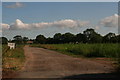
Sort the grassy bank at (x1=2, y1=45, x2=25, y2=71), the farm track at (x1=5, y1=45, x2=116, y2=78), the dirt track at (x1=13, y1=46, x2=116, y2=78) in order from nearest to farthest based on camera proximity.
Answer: the farm track at (x1=5, y1=45, x2=116, y2=78) < the dirt track at (x1=13, y1=46, x2=116, y2=78) < the grassy bank at (x1=2, y1=45, x2=25, y2=71)

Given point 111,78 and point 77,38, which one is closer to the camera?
point 111,78

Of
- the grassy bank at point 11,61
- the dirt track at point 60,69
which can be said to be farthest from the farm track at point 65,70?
the grassy bank at point 11,61

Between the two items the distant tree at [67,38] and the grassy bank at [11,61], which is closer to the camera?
the grassy bank at [11,61]

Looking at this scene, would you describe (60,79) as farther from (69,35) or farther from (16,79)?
(69,35)

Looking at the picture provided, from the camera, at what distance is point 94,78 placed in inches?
411

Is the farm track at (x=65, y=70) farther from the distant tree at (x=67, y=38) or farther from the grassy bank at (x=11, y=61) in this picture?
the distant tree at (x=67, y=38)

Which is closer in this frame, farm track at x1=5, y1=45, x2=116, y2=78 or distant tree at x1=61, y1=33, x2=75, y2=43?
farm track at x1=5, y1=45, x2=116, y2=78

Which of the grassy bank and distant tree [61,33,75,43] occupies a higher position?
distant tree [61,33,75,43]

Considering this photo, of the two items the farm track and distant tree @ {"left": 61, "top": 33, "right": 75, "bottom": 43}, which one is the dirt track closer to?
the farm track

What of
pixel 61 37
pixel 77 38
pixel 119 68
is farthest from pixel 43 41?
pixel 119 68

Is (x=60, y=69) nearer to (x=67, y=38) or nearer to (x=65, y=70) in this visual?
(x=65, y=70)

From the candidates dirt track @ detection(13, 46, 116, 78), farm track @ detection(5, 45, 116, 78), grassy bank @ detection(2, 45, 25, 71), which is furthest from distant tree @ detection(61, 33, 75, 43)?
farm track @ detection(5, 45, 116, 78)

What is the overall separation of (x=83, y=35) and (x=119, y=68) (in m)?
103

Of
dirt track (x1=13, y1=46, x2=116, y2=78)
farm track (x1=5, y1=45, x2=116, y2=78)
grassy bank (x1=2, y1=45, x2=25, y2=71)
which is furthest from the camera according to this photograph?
grassy bank (x1=2, y1=45, x2=25, y2=71)
